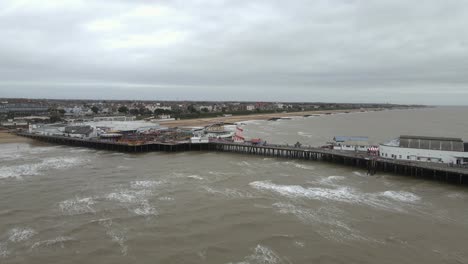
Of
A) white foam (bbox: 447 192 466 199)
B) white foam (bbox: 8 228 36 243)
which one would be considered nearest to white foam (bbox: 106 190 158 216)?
white foam (bbox: 8 228 36 243)

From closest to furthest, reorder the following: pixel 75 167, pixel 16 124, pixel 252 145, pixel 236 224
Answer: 1. pixel 236 224
2. pixel 75 167
3. pixel 252 145
4. pixel 16 124

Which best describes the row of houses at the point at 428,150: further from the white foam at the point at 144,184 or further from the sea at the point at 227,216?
the white foam at the point at 144,184

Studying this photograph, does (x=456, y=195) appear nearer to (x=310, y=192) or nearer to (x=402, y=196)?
(x=402, y=196)

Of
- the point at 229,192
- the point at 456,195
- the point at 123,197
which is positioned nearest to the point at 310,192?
the point at 229,192

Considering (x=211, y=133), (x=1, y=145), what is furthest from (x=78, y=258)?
(x=1, y=145)

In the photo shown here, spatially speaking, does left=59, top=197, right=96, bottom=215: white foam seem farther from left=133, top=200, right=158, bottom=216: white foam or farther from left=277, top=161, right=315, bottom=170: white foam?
left=277, top=161, right=315, bottom=170: white foam

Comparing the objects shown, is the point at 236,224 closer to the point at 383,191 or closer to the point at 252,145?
the point at 383,191

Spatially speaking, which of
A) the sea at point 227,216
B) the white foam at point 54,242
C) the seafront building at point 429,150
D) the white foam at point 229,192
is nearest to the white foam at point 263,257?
the sea at point 227,216
